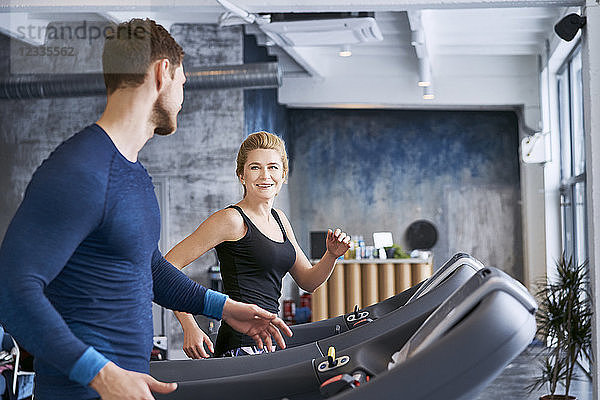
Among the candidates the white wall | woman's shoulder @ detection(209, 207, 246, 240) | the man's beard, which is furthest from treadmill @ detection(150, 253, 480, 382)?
the white wall

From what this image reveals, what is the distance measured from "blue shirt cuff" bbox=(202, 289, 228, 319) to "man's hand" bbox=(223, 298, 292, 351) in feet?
0.04

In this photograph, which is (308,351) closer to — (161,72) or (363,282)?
(161,72)

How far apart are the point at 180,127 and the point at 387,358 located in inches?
223

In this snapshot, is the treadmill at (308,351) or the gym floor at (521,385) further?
the gym floor at (521,385)

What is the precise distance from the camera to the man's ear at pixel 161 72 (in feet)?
4.64

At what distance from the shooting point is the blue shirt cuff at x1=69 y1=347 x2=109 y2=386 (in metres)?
1.20

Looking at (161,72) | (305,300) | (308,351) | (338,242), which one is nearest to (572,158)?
(305,300)

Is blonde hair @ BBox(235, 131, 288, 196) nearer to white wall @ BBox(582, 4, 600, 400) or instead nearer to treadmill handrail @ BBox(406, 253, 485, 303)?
treadmill handrail @ BBox(406, 253, 485, 303)

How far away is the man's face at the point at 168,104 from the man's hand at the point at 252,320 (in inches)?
20.4

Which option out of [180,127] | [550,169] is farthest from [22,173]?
[550,169]

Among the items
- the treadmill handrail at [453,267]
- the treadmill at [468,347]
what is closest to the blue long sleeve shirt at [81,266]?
the treadmill at [468,347]

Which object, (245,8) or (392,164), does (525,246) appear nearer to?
(392,164)

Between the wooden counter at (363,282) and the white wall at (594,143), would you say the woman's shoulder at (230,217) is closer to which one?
the white wall at (594,143)

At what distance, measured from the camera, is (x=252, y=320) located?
1823 millimetres
